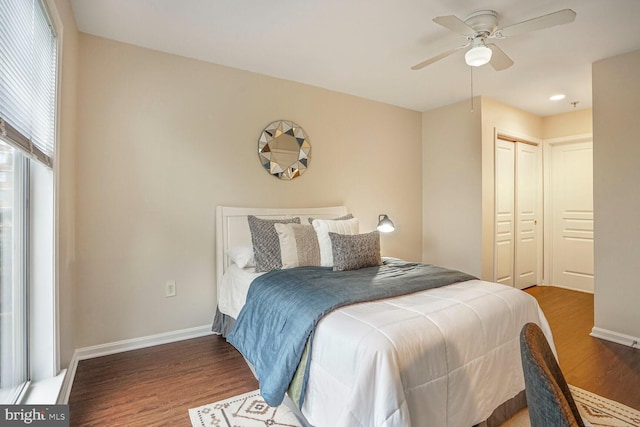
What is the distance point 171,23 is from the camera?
2.39 meters

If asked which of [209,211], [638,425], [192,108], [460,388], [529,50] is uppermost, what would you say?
[529,50]

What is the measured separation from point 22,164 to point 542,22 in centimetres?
301

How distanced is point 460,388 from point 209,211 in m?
2.40

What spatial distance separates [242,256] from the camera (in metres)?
2.79

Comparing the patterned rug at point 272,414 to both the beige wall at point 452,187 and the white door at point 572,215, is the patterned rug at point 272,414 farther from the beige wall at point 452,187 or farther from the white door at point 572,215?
the white door at point 572,215

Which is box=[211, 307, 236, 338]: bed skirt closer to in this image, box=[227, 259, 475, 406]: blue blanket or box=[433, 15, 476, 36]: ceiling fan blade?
box=[227, 259, 475, 406]: blue blanket

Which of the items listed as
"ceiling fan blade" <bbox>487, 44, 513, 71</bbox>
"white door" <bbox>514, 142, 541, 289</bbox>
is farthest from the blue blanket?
"white door" <bbox>514, 142, 541, 289</bbox>

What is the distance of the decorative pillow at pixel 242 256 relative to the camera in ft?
9.07

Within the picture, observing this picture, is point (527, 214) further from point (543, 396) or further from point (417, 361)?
point (543, 396)

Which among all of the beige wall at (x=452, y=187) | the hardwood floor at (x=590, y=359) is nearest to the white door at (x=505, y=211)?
the beige wall at (x=452, y=187)

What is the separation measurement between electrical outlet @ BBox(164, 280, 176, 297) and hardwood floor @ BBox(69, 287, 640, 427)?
42cm

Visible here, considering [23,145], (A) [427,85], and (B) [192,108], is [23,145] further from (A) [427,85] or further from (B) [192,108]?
(A) [427,85]

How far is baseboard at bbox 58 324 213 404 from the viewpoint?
234cm

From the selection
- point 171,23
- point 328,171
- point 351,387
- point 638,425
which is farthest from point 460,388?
point 171,23
